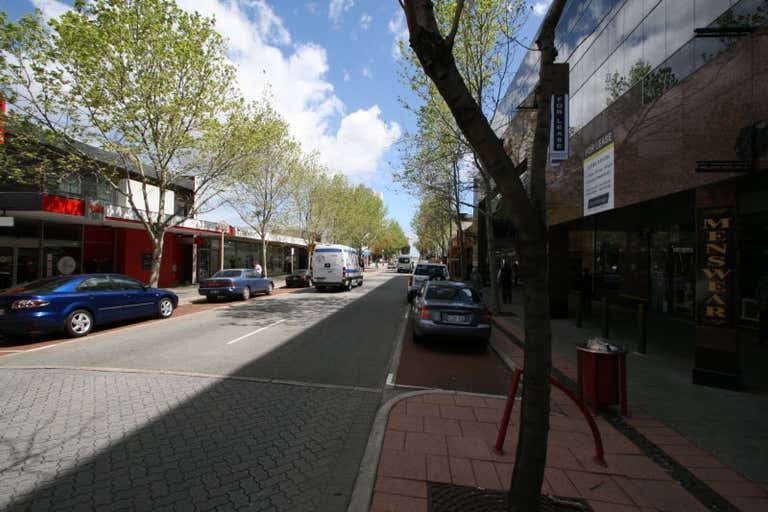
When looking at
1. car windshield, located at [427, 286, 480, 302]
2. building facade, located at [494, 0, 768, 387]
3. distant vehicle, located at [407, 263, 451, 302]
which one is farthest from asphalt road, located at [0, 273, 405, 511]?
distant vehicle, located at [407, 263, 451, 302]

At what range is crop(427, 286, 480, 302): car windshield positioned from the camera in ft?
30.4

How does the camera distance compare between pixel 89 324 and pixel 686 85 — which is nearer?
pixel 686 85

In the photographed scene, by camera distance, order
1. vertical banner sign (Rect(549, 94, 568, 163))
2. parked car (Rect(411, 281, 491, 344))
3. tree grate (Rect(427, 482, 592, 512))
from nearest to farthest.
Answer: tree grate (Rect(427, 482, 592, 512)) → parked car (Rect(411, 281, 491, 344)) → vertical banner sign (Rect(549, 94, 568, 163))

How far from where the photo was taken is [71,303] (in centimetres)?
946

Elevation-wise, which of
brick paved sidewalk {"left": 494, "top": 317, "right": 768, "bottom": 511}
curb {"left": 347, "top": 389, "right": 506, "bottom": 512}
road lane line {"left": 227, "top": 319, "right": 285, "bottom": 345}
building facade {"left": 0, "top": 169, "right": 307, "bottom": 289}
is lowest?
brick paved sidewalk {"left": 494, "top": 317, "right": 768, "bottom": 511}

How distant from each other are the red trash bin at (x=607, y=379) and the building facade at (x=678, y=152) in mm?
2288

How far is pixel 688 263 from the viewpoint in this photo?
13805 mm

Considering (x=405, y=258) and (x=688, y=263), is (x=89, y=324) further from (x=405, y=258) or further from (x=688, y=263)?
(x=405, y=258)

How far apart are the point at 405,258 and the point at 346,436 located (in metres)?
55.5

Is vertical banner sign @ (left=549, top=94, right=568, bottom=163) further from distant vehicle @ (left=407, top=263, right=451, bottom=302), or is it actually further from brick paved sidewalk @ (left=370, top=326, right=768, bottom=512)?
distant vehicle @ (left=407, top=263, right=451, bottom=302)

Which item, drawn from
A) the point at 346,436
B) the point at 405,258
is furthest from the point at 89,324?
the point at 405,258

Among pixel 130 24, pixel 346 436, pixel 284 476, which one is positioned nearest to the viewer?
pixel 284 476

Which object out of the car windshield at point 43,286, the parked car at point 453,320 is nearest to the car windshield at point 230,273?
the car windshield at point 43,286

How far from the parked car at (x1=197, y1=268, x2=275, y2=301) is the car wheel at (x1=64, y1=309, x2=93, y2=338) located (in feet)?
27.4
